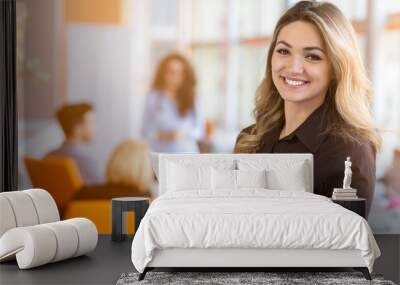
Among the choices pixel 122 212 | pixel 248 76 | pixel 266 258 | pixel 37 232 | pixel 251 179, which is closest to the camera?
pixel 266 258

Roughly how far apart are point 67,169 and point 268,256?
3313 millimetres

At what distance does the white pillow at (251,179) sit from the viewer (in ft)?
21.6

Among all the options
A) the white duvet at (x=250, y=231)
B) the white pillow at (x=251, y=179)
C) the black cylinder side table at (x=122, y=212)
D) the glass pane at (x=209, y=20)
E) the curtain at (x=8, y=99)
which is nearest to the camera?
the white duvet at (x=250, y=231)

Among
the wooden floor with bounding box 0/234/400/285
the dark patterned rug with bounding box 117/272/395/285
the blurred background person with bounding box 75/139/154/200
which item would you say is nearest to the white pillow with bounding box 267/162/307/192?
the wooden floor with bounding box 0/234/400/285

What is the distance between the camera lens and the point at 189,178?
671 cm

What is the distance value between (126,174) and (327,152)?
84.2 inches

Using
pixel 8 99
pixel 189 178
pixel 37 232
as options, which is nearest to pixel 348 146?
pixel 189 178

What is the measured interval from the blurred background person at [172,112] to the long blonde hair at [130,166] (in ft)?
0.49

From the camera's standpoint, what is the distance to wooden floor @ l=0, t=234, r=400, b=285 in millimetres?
5215

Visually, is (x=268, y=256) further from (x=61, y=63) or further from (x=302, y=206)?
(x=61, y=63)

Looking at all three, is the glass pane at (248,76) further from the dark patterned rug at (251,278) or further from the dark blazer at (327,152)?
the dark patterned rug at (251,278)

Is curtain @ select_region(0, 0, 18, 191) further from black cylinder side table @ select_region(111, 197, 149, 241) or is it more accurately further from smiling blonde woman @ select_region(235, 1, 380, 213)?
smiling blonde woman @ select_region(235, 1, 380, 213)

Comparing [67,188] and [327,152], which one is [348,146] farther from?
[67,188]

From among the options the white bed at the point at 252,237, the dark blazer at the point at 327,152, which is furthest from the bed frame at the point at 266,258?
the dark blazer at the point at 327,152
